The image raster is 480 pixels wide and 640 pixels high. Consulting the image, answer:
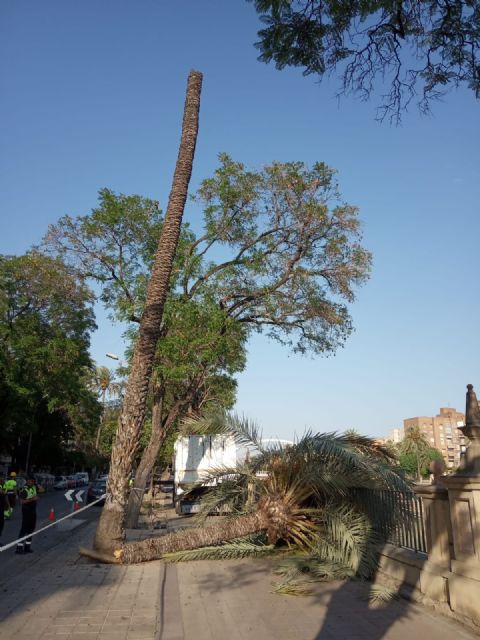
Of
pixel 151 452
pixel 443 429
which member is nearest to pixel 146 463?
pixel 151 452

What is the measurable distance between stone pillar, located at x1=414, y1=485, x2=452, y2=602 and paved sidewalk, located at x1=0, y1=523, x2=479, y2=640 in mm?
330

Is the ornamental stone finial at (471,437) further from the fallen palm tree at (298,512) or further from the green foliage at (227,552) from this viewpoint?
the green foliage at (227,552)

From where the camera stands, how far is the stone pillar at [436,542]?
6508 millimetres

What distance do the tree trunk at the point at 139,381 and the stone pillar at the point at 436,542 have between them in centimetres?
627

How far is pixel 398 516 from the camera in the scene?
27.2 feet

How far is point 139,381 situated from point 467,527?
7.40 m

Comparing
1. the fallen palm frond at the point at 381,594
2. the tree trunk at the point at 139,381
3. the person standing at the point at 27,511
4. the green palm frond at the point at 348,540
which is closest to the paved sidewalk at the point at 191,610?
the fallen palm frond at the point at 381,594

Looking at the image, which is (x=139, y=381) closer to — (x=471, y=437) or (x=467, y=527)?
(x=471, y=437)

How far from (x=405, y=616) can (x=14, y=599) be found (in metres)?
5.22

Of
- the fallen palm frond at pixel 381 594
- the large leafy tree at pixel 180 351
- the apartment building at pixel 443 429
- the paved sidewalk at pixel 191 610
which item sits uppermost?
the apartment building at pixel 443 429

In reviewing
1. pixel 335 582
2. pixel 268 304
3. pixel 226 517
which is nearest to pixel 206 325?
pixel 268 304

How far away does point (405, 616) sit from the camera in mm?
6398

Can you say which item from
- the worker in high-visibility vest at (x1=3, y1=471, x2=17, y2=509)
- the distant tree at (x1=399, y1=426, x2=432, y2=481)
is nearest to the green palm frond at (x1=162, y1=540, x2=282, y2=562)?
the worker in high-visibility vest at (x1=3, y1=471, x2=17, y2=509)

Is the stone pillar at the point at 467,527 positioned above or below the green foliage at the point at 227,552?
above
